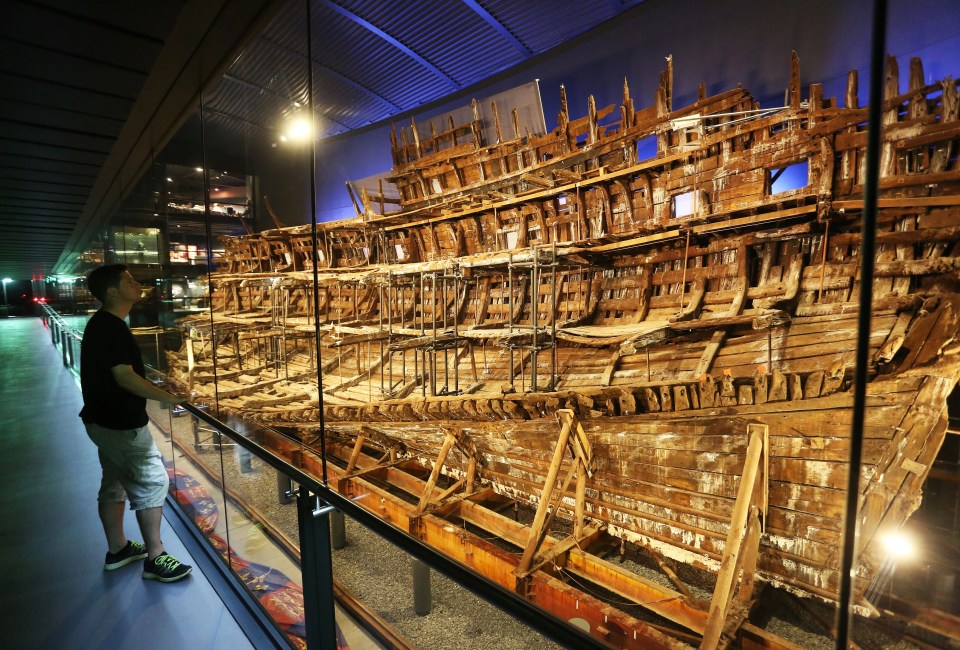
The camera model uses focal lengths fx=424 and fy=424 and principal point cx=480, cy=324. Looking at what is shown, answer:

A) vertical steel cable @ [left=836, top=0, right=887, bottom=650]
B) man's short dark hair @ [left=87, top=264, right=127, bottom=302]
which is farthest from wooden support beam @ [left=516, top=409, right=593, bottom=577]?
man's short dark hair @ [left=87, top=264, right=127, bottom=302]

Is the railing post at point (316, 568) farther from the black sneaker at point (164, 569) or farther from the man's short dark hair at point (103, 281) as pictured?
the man's short dark hair at point (103, 281)

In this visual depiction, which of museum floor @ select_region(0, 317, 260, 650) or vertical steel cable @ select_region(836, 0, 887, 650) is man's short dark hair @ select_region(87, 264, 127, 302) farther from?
vertical steel cable @ select_region(836, 0, 887, 650)

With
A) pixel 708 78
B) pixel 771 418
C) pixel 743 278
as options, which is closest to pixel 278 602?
pixel 771 418

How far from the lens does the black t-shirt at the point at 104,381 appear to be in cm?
257

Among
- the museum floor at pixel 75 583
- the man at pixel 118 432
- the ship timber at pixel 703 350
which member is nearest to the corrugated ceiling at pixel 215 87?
the man at pixel 118 432

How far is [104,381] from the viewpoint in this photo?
8.44 ft

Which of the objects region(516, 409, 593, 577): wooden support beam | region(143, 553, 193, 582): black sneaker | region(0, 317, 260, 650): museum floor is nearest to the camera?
region(0, 317, 260, 650): museum floor

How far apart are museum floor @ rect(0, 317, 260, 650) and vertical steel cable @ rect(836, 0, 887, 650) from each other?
2.36 m

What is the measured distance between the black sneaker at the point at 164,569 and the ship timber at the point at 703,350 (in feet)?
5.28

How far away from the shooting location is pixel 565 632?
0.80 metres

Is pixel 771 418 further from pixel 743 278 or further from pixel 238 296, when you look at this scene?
pixel 238 296

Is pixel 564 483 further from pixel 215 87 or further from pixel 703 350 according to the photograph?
pixel 215 87

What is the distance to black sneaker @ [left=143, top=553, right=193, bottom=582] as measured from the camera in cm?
243

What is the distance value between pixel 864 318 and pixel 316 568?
1863 mm
